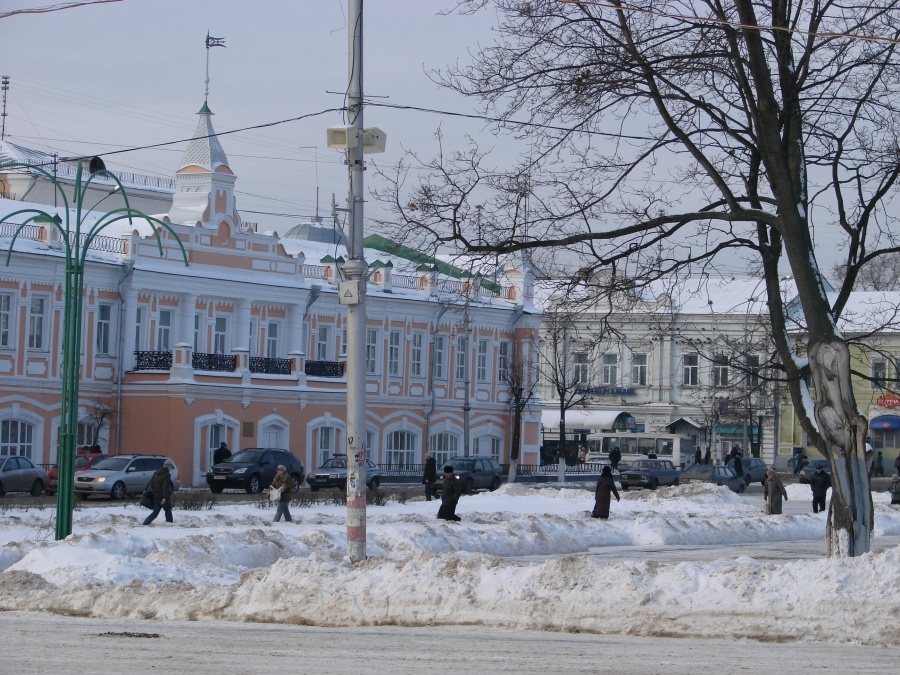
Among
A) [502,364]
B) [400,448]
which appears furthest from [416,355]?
[502,364]

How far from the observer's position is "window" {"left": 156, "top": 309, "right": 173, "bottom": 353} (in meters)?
51.1

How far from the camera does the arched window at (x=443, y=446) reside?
196 ft

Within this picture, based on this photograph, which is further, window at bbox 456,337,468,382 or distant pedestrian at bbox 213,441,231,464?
window at bbox 456,337,468,382

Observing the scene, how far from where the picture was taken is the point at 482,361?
62.7 metres

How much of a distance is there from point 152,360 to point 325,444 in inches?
311

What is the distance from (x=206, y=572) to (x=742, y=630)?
6.97 m

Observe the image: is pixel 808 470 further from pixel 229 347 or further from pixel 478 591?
pixel 478 591

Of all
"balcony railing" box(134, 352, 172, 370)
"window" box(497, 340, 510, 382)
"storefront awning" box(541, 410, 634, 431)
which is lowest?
"storefront awning" box(541, 410, 634, 431)

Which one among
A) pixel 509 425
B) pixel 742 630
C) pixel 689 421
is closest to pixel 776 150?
pixel 742 630

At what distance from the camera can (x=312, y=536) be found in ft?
73.0

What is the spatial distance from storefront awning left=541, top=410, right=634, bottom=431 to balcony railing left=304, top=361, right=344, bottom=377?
859 inches

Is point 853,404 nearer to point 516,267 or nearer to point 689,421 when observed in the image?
point 516,267

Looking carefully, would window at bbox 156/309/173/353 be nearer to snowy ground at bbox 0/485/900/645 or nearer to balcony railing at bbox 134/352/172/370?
balcony railing at bbox 134/352/172/370

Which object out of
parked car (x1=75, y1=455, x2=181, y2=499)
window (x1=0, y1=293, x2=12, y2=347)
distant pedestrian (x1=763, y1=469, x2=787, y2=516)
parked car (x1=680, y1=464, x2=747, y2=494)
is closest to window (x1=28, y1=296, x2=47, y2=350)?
Result: window (x1=0, y1=293, x2=12, y2=347)
